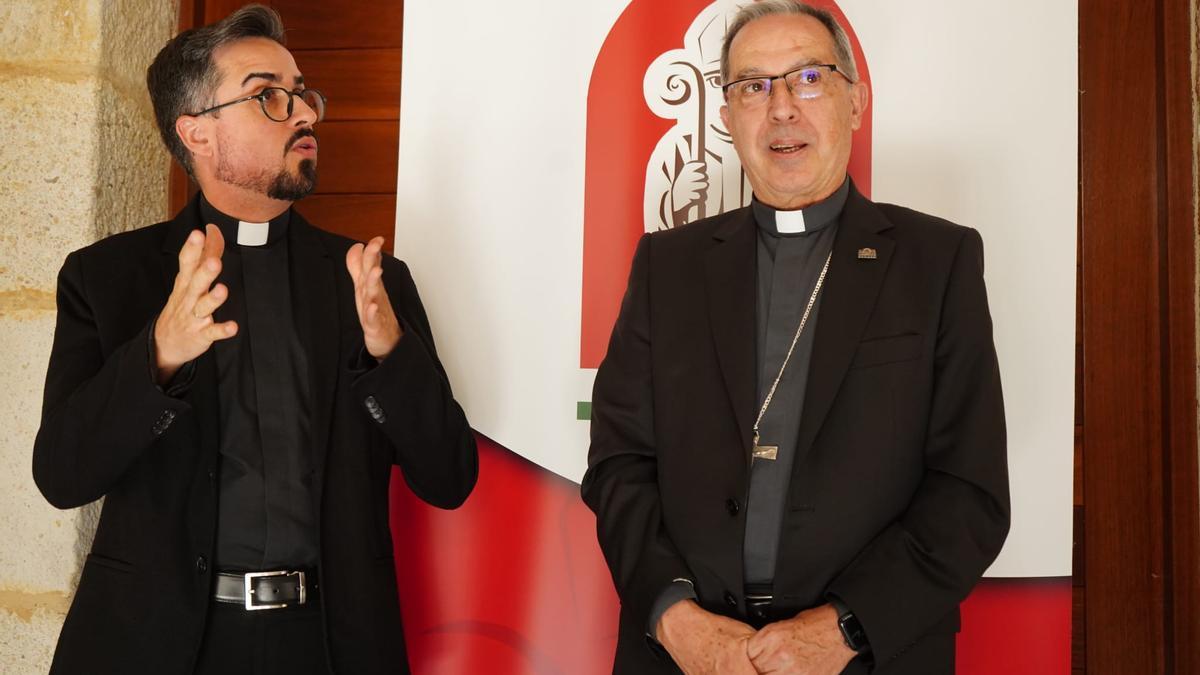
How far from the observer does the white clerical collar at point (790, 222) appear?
2.21 m

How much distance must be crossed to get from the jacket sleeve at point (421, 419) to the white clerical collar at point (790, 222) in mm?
783

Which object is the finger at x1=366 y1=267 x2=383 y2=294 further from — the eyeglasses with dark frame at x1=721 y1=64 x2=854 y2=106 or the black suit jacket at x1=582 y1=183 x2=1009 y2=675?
the eyeglasses with dark frame at x1=721 y1=64 x2=854 y2=106

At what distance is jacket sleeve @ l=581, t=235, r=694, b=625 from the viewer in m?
1.98

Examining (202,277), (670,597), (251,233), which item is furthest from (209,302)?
(670,597)

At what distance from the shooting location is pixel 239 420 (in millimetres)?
2314

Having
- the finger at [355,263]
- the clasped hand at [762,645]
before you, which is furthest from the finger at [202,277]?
the clasped hand at [762,645]

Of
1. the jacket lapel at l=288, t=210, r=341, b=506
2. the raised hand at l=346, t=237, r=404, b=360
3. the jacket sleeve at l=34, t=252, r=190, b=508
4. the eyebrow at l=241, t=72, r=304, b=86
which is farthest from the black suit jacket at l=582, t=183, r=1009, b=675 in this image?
the eyebrow at l=241, t=72, r=304, b=86

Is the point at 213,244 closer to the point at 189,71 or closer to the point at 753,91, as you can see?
the point at 189,71

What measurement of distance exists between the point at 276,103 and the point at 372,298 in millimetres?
702

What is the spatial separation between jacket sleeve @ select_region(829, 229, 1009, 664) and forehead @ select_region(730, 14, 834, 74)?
536 mm

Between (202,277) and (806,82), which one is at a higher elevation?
(806,82)

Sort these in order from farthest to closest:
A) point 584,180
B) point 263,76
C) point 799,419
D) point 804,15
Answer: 1. point 584,180
2. point 263,76
3. point 804,15
4. point 799,419

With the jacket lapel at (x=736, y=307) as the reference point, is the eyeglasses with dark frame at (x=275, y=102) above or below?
above

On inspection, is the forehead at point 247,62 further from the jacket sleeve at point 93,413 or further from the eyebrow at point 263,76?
the jacket sleeve at point 93,413
